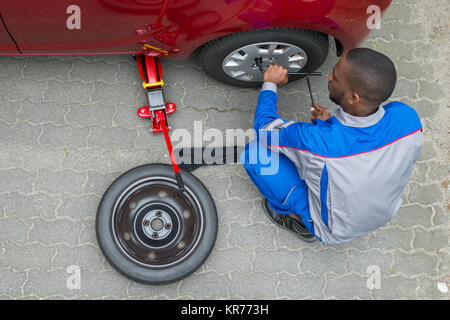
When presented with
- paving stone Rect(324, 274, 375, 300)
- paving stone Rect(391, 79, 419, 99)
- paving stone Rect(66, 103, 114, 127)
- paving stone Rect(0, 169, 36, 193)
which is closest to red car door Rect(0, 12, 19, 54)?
paving stone Rect(66, 103, 114, 127)

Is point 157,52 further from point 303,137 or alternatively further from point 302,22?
point 303,137

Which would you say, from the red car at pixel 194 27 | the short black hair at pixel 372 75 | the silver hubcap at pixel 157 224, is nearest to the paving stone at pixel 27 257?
the silver hubcap at pixel 157 224

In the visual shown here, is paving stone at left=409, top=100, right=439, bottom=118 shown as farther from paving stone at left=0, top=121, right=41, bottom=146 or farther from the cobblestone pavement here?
paving stone at left=0, top=121, right=41, bottom=146

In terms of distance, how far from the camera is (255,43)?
7.61 feet

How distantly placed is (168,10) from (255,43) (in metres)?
0.56

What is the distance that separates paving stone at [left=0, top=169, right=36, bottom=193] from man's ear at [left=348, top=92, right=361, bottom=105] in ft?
7.36

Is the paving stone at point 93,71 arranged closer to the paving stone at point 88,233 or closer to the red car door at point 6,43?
the red car door at point 6,43

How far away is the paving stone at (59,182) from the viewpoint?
274 centimetres

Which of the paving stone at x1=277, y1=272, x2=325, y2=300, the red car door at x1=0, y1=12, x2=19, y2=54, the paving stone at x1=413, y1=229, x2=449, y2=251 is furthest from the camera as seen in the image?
the paving stone at x1=413, y1=229, x2=449, y2=251

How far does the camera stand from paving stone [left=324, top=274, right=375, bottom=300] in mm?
2820

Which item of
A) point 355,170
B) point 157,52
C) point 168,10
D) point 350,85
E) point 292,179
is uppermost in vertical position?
point 168,10

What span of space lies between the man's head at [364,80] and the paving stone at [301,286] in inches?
57.7

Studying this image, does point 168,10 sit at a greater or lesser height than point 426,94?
greater
